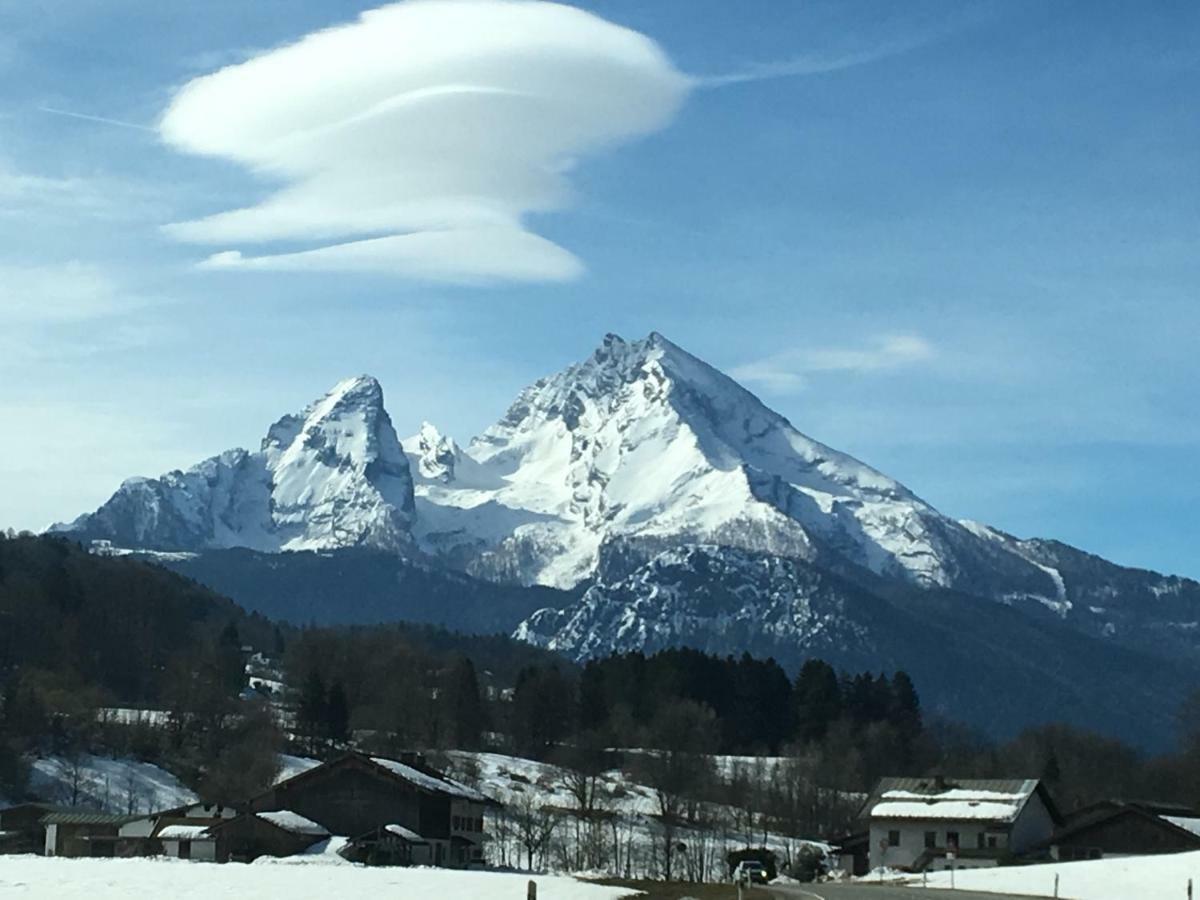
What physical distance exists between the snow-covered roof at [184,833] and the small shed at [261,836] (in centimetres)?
88

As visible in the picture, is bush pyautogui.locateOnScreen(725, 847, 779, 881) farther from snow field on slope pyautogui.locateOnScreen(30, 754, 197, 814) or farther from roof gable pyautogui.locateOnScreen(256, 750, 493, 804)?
snow field on slope pyautogui.locateOnScreen(30, 754, 197, 814)

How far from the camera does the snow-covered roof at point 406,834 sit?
12581 cm

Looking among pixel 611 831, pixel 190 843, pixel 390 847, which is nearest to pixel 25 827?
pixel 190 843

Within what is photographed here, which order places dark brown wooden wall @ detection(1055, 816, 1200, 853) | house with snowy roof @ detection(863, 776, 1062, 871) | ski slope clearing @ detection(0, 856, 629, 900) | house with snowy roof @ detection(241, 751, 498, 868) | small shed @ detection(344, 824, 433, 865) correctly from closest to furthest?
1. ski slope clearing @ detection(0, 856, 629, 900)
2. small shed @ detection(344, 824, 433, 865)
3. dark brown wooden wall @ detection(1055, 816, 1200, 853)
4. house with snowy roof @ detection(241, 751, 498, 868)
5. house with snowy roof @ detection(863, 776, 1062, 871)

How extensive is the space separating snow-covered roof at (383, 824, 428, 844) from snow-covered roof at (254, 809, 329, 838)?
13.1 feet

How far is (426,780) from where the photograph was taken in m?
134

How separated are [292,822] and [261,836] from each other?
15.2 ft

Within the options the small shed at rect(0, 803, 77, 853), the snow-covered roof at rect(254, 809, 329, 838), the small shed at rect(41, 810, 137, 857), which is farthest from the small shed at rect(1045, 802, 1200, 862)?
the small shed at rect(0, 803, 77, 853)

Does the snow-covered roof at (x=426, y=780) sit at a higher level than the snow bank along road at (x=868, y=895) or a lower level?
higher

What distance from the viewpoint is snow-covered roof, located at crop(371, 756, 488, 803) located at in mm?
131125

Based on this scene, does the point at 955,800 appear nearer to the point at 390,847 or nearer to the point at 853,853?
the point at 853,853

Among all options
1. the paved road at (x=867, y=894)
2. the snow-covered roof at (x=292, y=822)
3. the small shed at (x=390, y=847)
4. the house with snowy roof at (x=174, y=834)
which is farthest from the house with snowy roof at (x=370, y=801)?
the paved road at (x=867, y=894)

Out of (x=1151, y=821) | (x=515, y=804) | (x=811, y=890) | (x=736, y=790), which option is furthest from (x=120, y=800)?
(x=811, y=890)

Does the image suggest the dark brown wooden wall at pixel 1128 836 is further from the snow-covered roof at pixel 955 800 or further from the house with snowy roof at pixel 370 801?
the house with snowy roof at pixel 370 801
